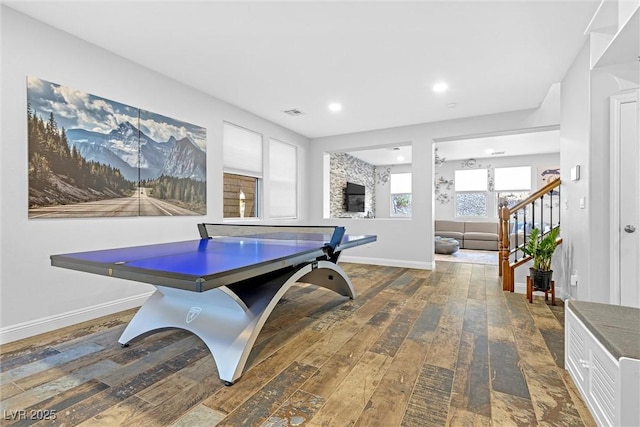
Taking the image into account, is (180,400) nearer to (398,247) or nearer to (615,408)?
(615,408)

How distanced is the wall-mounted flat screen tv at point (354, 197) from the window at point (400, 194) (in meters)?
1.86

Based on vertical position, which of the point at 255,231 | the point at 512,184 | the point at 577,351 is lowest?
the point at 577,351

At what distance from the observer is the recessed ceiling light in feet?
11.7

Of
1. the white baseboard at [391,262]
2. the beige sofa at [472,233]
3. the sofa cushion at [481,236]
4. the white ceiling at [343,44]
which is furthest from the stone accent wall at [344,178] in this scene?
the white ceiling at [343,44]

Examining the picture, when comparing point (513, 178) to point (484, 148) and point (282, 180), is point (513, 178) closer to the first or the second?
point (484, 148)

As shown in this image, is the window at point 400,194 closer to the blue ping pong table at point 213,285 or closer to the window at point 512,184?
the window at point 512,184

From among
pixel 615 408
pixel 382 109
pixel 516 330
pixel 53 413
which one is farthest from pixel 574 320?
pixel 382 109

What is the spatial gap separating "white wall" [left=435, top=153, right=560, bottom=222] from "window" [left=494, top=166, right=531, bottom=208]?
0.11m

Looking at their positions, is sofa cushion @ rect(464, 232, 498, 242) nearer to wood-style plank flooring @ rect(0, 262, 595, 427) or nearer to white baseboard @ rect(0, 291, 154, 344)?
wood-style plank flooring @ rect(0, 262, 595, 427)

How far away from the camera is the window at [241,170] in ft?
14.2

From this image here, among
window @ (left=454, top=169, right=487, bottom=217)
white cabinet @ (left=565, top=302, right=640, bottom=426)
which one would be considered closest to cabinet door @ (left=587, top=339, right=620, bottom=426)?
white cabinet @ (left=565, top=302, right=640, bottom=426)

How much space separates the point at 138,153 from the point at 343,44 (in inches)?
90.6

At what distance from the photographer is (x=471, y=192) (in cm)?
881

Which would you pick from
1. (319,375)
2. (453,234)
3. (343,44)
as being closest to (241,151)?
(343,44)
